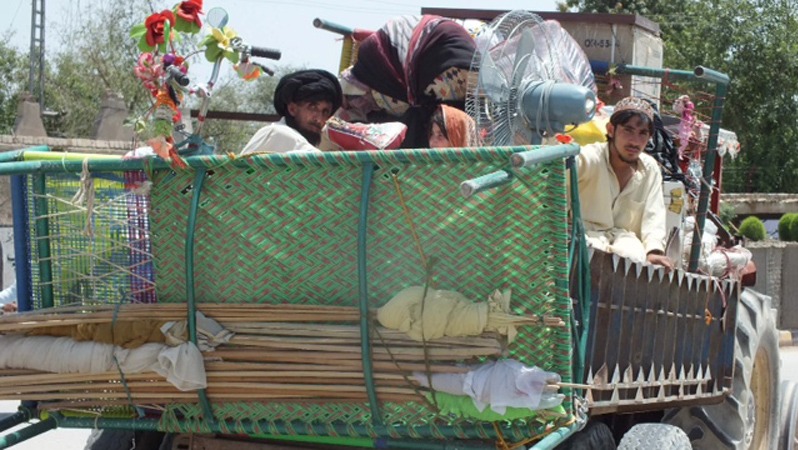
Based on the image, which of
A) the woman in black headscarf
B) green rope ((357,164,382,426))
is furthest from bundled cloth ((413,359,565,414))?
the woman in black headscarf

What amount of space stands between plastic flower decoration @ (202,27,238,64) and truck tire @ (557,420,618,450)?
6.04 ft

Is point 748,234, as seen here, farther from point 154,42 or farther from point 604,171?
point 154,42

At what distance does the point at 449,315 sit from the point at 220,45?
127cm

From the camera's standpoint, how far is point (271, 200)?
155 inches

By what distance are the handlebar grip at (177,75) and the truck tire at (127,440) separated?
166 cm

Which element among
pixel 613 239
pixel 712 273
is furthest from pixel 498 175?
pixel 712 273

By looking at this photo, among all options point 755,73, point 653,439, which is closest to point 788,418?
point 653,439

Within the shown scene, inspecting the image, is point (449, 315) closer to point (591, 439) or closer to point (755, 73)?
point (591, 439)

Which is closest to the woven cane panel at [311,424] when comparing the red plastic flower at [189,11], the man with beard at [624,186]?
the red plastic flower at [189,11]

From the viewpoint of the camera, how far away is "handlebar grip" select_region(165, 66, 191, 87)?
3979 mm

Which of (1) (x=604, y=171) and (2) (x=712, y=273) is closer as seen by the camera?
(1) (x=604, y=171)

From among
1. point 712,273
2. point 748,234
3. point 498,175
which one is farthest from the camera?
point 748,234

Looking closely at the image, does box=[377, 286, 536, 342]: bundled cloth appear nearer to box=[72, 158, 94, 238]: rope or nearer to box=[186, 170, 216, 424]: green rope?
box=[186, 170, 216, 424]: green rope

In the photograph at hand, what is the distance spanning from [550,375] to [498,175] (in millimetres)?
627
